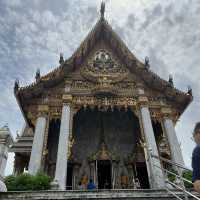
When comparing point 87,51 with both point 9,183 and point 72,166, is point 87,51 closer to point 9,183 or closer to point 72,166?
point 72,166

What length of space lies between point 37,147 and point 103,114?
15.4 ft

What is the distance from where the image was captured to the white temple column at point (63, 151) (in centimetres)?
1002

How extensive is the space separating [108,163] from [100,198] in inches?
277

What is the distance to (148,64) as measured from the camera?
14305 millimetres

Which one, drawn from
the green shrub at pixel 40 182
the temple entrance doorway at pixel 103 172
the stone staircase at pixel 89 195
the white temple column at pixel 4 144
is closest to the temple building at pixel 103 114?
the temple entrance doorway at pixel 103 172

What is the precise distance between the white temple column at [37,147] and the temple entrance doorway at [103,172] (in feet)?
11.0

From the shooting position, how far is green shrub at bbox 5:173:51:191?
7746 mm

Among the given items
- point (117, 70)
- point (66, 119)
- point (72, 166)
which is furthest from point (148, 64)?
point (72, 166)

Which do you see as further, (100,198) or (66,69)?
(66,69)

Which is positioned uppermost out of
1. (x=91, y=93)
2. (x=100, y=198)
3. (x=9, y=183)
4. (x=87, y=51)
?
(x=87, y=51)

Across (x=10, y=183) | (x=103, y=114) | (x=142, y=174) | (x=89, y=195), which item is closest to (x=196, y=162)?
(x=89, y=195)

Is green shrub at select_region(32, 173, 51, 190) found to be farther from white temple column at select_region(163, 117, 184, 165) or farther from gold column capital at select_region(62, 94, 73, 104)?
white temple column at select_region(163, 117, 184, 165)

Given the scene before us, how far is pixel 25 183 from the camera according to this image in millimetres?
7895

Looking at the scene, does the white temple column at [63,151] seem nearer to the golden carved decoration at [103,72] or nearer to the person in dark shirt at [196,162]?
the golden carved decoration at [103,72]
